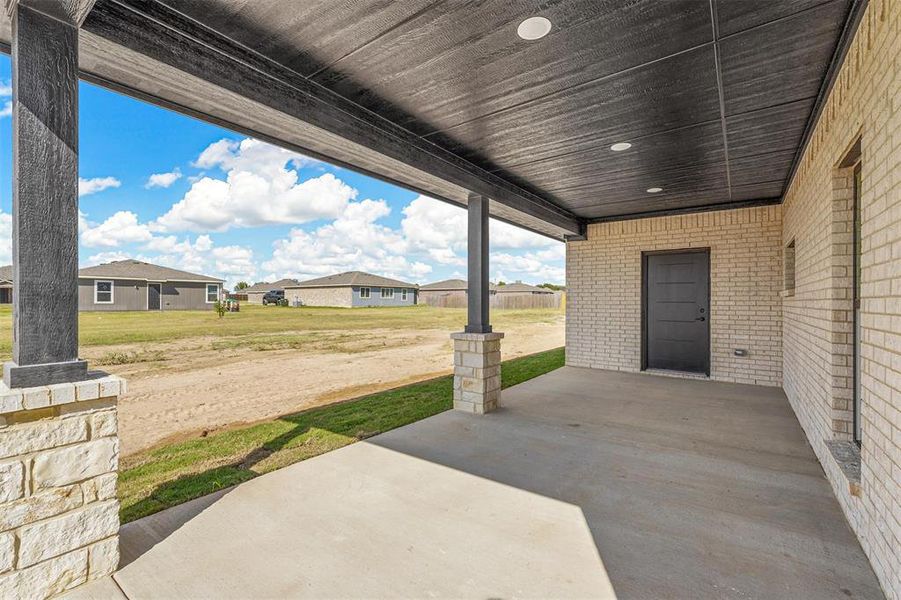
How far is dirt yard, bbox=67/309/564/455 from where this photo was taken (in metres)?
4.95

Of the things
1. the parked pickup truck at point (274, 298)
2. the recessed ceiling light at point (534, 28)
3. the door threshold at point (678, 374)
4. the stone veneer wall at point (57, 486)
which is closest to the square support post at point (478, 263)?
the recessed ceiling light at point (534, 28)

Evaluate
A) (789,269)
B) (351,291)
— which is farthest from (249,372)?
(351,291)

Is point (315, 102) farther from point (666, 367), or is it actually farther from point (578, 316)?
point (666, 367)

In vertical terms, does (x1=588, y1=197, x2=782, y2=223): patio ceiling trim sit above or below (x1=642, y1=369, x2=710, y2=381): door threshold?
above

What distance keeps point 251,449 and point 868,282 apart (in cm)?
438

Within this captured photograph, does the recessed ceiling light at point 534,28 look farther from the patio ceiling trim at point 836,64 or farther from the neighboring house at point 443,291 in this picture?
the neighboring house at point 443,291

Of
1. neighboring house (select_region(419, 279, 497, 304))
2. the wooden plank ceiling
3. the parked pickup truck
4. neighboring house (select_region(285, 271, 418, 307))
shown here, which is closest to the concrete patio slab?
the wooden plank ceiling

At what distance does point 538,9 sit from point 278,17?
138 centimetres

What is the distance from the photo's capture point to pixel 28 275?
185 centimetres

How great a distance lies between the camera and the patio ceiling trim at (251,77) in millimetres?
2217

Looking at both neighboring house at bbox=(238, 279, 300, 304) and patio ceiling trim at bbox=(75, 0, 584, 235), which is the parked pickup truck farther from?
patio ceiling trim at bbox=(75, 0, 584, 235)

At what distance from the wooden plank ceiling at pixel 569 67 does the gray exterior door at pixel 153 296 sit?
25325mm

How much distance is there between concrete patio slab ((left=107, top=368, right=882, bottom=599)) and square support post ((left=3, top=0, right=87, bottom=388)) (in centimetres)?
110

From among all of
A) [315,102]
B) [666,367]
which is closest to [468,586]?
[315,102]
